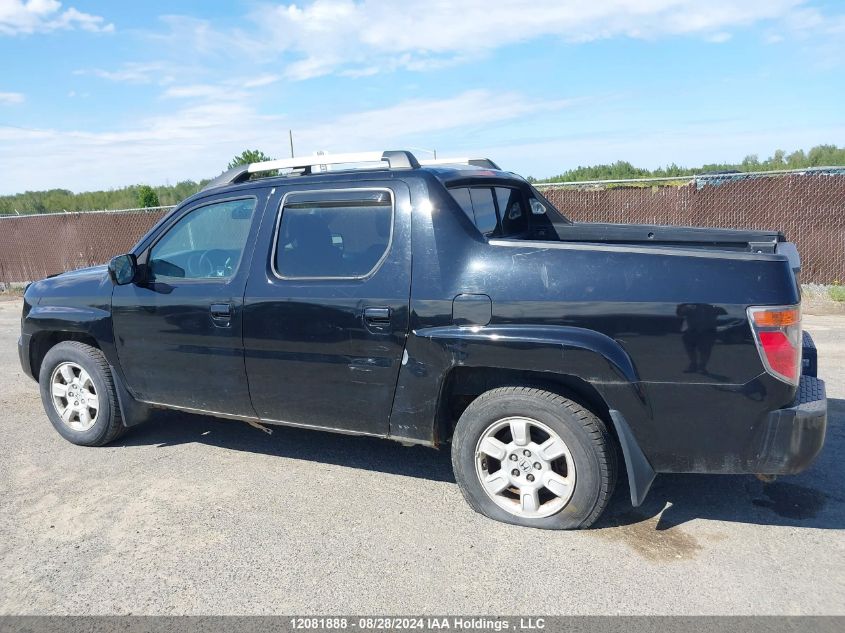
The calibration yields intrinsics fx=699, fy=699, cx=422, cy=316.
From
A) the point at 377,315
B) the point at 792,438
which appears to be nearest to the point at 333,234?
the point at 377,315

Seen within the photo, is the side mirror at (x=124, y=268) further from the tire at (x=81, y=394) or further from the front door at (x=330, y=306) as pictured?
the front door at (x=330, y=306)

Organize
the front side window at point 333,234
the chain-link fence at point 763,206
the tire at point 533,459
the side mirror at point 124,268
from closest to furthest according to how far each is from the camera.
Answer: the tire at point 533,459 < the front side window at point 333,234 < the side mirror at point 124,268 < the chain-link fence at point 763,206

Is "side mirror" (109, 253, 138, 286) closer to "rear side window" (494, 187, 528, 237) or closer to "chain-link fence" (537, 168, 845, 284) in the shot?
"rear side window" (494, 187, 528, 237)

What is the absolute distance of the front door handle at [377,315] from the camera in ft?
12.3

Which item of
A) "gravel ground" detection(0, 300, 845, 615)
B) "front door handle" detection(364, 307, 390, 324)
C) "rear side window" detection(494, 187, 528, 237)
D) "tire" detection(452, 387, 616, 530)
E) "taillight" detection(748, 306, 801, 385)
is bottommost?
"gravel ground" detection(0, 300, 845, 615)

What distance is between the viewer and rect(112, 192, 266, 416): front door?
429 centimetres

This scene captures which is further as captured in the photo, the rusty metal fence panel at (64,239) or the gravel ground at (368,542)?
the rusty metal fence panel at (64,239)

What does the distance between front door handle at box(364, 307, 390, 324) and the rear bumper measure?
1906 millimetres

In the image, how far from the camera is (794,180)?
11.0 m

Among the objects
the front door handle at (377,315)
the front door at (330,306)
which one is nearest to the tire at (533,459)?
the front door at (330,306)

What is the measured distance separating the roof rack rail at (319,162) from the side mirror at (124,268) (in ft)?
2.26

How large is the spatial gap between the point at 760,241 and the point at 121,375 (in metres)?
4.27

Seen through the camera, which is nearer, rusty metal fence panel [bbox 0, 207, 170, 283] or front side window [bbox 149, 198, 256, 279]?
front side window [bbox 149, 198, 256, 279]

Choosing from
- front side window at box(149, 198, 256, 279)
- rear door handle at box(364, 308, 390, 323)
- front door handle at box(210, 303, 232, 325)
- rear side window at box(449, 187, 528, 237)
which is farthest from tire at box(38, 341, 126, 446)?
rear side window at box(449, 187, 528, 237)
